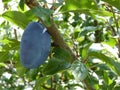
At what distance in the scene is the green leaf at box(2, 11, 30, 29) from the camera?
3.33 ft

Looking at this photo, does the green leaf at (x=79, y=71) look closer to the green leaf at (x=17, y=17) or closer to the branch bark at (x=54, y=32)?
the branch bark at (x=54, y=32)

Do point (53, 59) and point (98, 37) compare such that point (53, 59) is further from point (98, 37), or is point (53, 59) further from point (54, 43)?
point (98, 37)

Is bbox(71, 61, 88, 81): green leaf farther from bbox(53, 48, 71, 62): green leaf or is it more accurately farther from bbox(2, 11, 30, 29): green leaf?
bbox(2, 11, 30, 29): green leaf

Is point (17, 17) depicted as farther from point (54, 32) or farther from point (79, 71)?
point (79, 71)

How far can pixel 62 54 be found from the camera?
3.26 ft

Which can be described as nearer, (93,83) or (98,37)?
(93,83)

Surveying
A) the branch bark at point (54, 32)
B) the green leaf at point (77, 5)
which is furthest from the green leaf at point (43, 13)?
the green leaf at point (77, 5)

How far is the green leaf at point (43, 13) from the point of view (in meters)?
0.87

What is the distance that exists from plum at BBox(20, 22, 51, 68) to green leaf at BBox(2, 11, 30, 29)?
0.34 feet

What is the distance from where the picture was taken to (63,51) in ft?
3.23

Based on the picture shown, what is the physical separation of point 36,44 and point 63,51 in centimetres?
10

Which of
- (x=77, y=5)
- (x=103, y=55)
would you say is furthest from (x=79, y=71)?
(x=77, y=5)

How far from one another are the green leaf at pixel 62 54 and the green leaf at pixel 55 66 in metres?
0.01

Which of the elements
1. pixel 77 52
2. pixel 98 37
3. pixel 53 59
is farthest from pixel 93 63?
pixel 98 37
